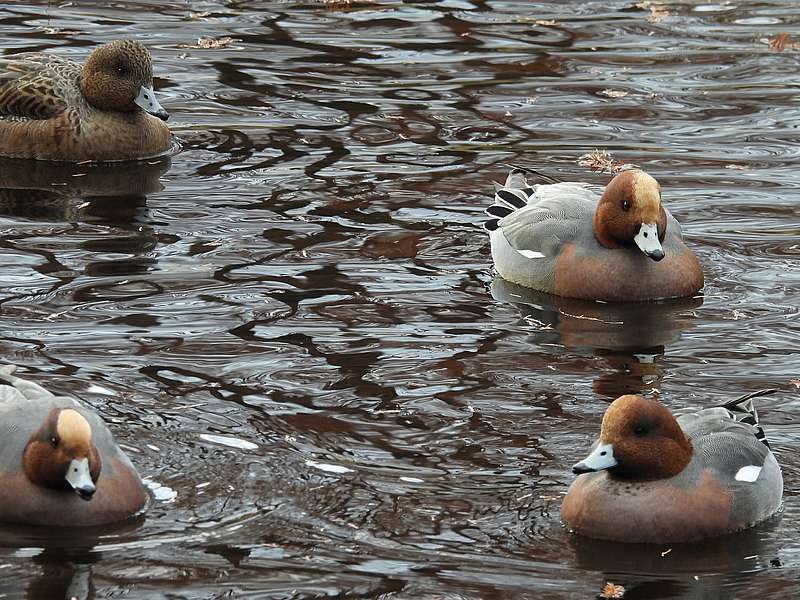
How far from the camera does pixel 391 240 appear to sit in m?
11.0

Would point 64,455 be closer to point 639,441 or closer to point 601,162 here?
point 639,441

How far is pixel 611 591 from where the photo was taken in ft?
21.8

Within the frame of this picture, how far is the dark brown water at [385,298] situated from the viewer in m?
6.96

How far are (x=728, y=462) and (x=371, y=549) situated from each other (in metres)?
1.49

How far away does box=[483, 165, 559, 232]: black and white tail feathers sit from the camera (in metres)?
11.0

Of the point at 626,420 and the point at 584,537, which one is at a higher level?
the point at 626,420

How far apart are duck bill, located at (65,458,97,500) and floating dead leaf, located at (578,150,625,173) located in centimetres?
619

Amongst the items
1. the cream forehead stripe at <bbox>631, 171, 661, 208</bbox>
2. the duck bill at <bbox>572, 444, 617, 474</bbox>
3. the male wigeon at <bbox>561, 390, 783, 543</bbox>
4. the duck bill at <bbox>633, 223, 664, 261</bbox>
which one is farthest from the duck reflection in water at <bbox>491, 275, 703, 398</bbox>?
the duck bill at <bbox>572, 444, 617, 474</bbox>

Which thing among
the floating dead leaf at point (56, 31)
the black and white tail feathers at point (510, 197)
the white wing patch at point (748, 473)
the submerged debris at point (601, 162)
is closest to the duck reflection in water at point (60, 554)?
the white wing patch at point (748, 473)

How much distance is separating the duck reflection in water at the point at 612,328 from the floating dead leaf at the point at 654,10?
6.54 m

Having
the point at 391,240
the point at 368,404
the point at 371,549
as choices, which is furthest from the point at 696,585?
the point at 391,240

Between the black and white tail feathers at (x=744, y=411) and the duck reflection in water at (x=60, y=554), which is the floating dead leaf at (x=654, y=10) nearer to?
the black and white tail feathers at (x=744, y=411)

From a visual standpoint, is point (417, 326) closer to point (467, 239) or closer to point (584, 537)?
point (467, 239)

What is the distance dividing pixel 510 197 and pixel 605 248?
1034 millimetres
